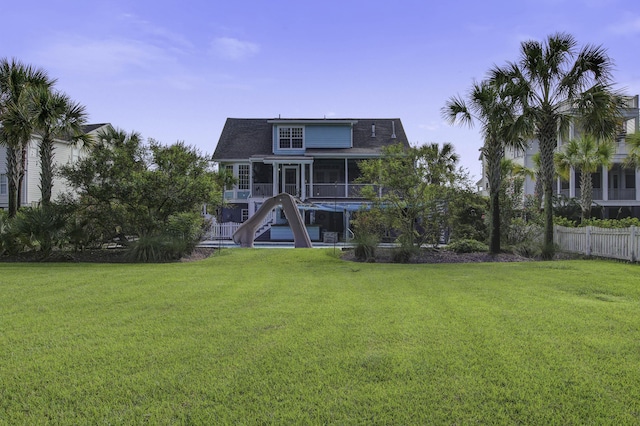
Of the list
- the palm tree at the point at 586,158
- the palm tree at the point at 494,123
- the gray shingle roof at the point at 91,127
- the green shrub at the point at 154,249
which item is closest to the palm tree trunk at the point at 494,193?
the palm tree at the point at 494,123

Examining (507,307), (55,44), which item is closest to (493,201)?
(507,307)

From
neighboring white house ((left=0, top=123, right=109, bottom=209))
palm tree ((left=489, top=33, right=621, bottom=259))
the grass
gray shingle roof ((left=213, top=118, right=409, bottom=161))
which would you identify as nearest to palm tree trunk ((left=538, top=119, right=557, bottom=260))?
palm tree ((left=489, top=33, right=621, bottom=259))

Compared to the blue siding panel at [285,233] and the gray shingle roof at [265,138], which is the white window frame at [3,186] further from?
the blue siding panel at [285,233]

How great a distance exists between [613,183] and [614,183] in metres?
0.07

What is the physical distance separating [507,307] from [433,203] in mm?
9665

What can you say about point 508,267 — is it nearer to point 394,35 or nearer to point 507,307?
point 507,307

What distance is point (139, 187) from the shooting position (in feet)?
50.7

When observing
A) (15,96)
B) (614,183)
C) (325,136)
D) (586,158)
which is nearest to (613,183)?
(614,183)

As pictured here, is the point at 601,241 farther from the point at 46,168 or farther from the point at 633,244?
the point at 46,168

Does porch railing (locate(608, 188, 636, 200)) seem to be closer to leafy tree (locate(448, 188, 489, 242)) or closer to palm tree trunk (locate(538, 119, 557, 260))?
leafy tree (locate(448, 188, 489, 242))

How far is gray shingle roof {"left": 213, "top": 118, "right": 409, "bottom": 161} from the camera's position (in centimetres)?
3027

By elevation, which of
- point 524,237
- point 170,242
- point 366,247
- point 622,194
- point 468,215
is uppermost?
point 622,194

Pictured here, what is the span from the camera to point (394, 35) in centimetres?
1542

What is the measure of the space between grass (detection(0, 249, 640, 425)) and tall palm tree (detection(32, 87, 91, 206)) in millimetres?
9411
